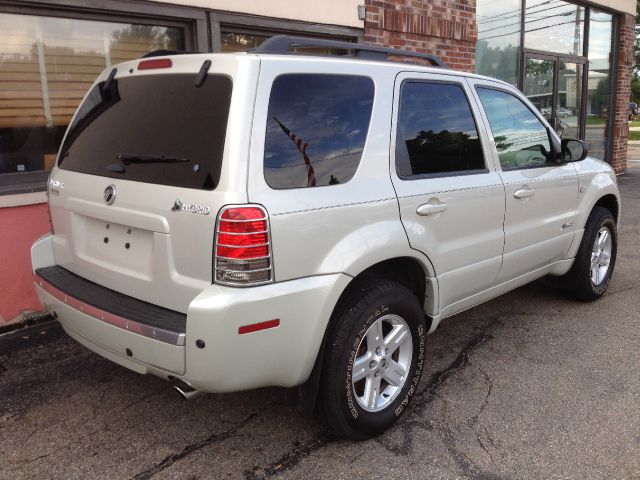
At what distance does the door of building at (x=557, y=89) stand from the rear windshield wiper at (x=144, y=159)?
887 cm

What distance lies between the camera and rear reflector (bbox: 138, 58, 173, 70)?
2.81m

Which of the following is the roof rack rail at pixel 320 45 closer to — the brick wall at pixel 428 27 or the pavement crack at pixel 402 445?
the pavement crack at pixel 402 445

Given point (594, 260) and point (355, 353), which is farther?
point (594, 260)

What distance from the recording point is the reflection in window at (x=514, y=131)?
381 centimetres

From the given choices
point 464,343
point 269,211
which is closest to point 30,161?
point 269,211

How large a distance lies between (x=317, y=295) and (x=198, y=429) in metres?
1.12

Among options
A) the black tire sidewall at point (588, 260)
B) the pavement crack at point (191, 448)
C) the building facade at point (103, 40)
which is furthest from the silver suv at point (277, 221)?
the building facade at point (103, 40)

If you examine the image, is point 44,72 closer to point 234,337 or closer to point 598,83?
point 234,337

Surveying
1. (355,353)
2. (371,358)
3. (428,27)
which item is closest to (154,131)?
(355,353)

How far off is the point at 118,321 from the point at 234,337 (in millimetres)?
602

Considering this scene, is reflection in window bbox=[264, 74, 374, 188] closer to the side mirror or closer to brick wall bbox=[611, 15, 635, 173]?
the side mirror

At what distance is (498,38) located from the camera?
9648 millimetres

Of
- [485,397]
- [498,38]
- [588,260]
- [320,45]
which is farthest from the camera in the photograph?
[498,38]

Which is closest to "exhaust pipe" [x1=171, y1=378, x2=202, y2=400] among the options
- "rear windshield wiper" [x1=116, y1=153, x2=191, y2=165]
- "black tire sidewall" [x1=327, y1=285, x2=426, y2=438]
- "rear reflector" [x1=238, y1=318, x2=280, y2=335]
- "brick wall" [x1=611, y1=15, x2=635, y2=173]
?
"rear reflector" [x1=238, y1=318, x2=280, y2=335]
